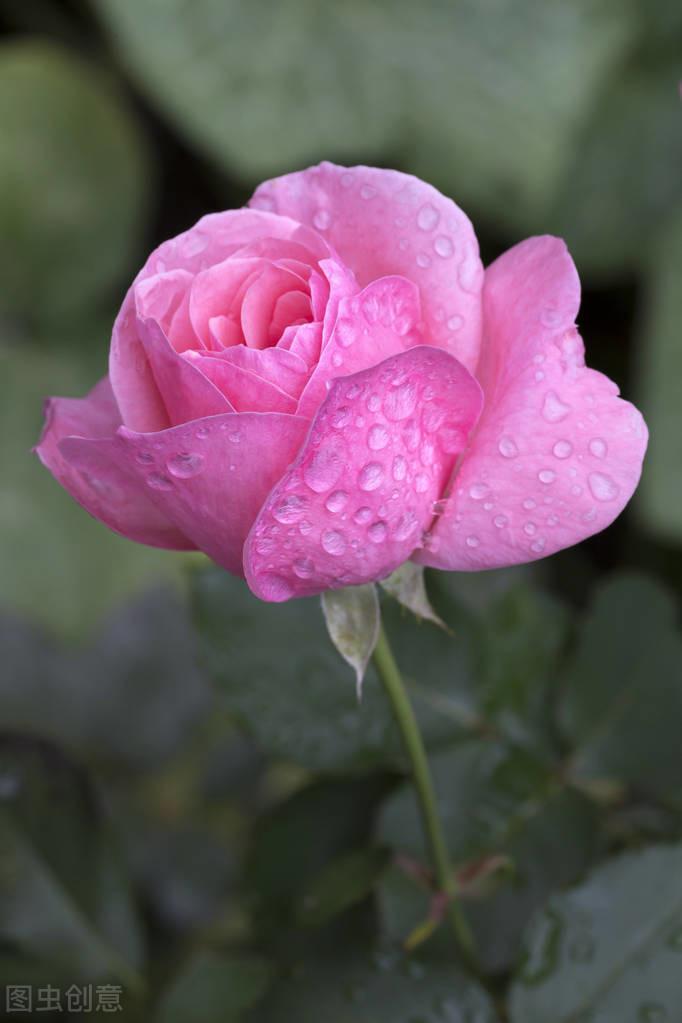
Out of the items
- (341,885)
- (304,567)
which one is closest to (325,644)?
(341,885)

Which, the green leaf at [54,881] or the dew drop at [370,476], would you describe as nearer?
the dew drop at [370,476]

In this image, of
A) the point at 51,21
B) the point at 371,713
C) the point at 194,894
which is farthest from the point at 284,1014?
the point at 51,21

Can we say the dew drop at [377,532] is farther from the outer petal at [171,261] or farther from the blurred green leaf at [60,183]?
the blurred green leaf at [60,183]

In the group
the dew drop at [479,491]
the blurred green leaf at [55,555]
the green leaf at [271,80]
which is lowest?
the blurred green leaf at [55,555]

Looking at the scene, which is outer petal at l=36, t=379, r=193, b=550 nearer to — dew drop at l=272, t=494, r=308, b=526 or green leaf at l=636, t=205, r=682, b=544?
dew drop at l=272, t=494, r=308, b=526

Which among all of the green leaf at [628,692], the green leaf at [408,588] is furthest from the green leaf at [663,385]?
the green leaf at [408,588]

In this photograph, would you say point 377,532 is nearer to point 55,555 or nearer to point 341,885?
point 341,885

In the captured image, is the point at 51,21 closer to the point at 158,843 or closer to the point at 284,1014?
the point at 158,843

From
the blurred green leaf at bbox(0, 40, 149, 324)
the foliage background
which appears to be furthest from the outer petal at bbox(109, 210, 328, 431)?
the blurred green leaf at bbox(0, 40, 149, 324)
